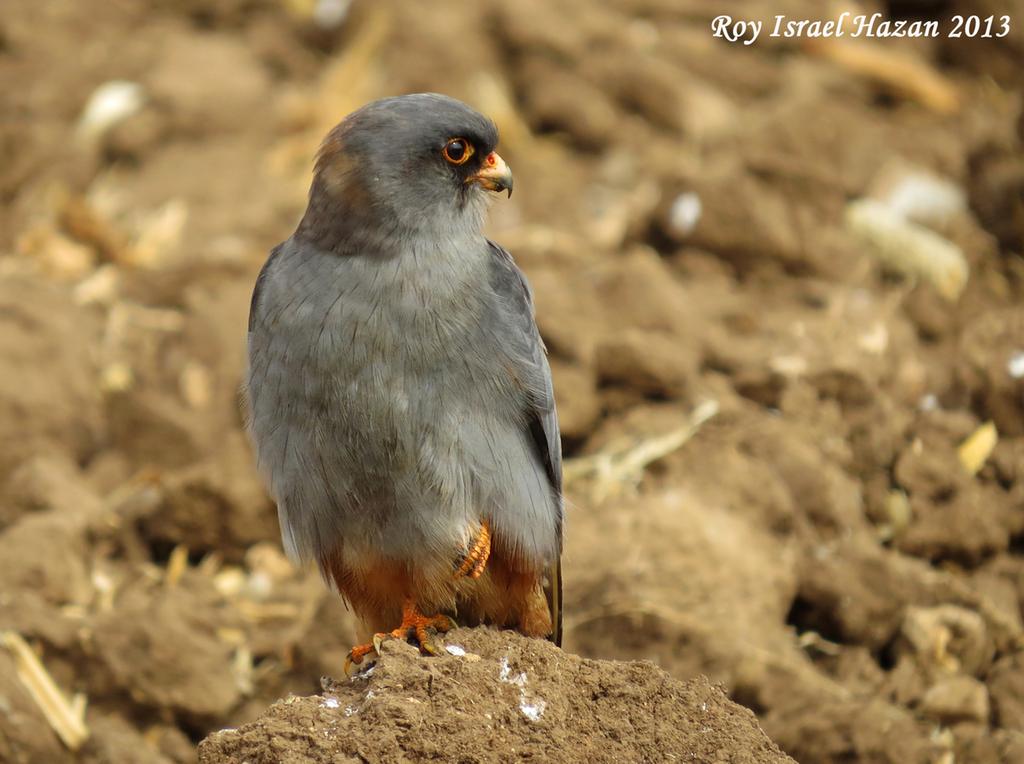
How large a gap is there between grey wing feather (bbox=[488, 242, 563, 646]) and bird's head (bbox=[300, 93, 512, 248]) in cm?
23

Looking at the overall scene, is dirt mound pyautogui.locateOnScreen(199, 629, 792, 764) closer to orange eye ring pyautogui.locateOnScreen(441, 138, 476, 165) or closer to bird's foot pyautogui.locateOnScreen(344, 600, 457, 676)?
bird's foot pyautogui.locateOnScreen(344, 600, 457, 676)

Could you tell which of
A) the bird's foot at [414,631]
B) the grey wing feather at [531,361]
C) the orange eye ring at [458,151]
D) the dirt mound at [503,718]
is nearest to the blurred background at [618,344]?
the grey wing feather at [531,361]

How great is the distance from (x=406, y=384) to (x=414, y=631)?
0.79 metres

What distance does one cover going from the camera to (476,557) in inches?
175

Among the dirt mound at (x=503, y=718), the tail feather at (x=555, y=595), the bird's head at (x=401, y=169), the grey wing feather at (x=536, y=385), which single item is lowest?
the tail feather at (x=555, y=595)

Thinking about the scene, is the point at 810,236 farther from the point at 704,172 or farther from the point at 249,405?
the point at 249,405

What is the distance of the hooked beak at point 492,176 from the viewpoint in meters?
4.56

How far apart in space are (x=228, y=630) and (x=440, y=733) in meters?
2.42

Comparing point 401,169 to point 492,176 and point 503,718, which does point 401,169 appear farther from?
point 503,718

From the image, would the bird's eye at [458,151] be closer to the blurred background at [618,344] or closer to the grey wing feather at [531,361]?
the grey wing feather at [531,361]

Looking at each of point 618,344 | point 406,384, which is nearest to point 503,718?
point 406,384

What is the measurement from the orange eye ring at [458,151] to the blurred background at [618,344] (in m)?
1.81

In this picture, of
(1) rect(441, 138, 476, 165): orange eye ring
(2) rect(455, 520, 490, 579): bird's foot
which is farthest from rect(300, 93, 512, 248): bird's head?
(2) rect(455, 520, 490, 579): bird's foot

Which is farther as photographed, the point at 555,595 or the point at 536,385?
the point at 555,595
